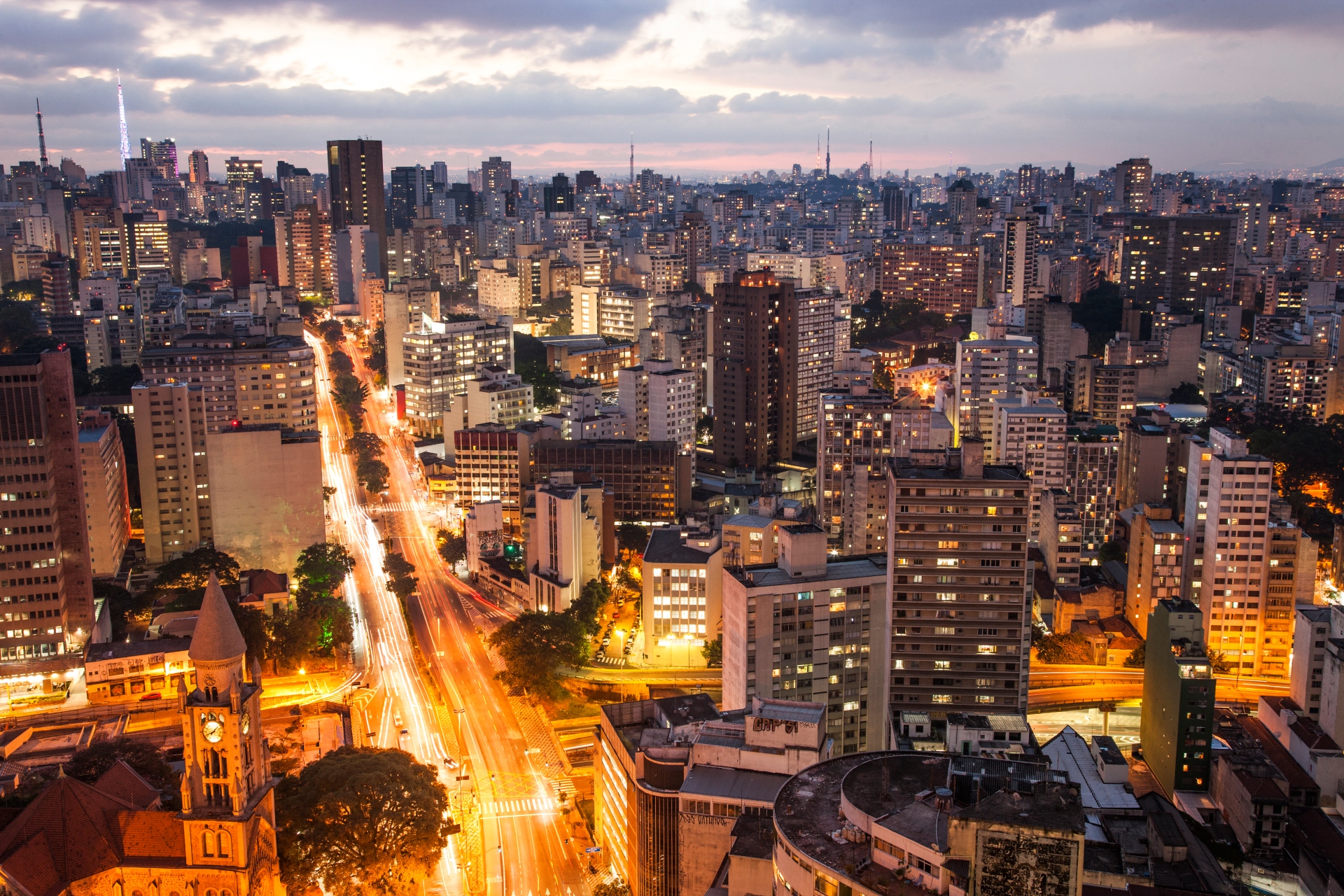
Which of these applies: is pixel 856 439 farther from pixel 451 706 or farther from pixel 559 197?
pixel 559 197

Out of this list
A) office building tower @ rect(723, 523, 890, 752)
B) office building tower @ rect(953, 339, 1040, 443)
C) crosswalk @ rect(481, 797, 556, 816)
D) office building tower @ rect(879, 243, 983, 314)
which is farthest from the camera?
office building tower @ rect(879, 243, 983, 314)

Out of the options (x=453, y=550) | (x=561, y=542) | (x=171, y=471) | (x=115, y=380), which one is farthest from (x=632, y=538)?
(x=115, y=380)

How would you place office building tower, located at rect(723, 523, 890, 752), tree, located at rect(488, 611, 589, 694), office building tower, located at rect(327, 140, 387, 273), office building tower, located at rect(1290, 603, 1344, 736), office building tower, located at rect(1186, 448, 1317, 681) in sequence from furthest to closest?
1. office building tower, located at rect(327, 140, 387, 273)
2. office building tower, located at rect(1186, 448, 1317, 681)
3. tree, located at rect(488, 611, 589, 694)
4. office building tower, located at rect(1290, 603, 1344, 736)
5. office building tower, located at rect(723, 523, 890, 752)

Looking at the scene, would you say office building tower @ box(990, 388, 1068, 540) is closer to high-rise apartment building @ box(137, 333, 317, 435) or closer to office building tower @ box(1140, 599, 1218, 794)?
office building tower @ box(1140, 599, 1218, 794)

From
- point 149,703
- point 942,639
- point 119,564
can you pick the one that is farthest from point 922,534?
point 119,564

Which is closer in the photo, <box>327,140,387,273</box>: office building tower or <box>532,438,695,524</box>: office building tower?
<box>532,438,695,524</box>: office building tower

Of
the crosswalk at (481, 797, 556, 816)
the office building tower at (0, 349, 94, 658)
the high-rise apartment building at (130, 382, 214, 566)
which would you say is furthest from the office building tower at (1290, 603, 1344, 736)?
the high-rise apartment building at (130, 382, 214, 566)

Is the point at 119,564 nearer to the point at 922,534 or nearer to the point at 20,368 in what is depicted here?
the point at 20,368

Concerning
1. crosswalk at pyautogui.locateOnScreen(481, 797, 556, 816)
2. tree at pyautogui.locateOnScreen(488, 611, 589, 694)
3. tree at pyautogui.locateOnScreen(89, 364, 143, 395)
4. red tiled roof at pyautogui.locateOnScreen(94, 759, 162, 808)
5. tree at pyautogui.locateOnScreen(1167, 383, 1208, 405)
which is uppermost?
tree at pyautogui.locateOnScreen(89, 364, 143, 395)

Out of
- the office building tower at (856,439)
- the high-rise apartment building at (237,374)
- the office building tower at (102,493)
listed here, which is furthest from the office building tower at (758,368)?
the office building tower at (102,493)
